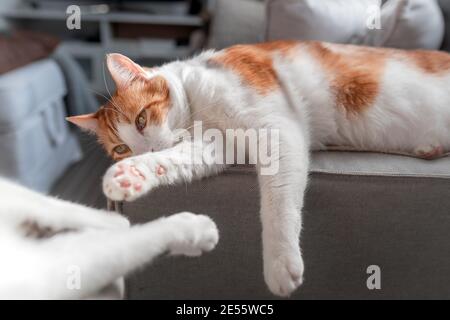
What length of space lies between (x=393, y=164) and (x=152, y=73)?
0.53m

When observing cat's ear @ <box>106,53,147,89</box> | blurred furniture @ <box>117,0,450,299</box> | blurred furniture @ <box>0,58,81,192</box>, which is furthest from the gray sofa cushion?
blurred furniture @ <box>0,58,81,192</box>

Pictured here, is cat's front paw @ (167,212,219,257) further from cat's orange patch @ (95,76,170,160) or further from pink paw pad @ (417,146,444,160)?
pink paw pad @ (417,146,444,160)

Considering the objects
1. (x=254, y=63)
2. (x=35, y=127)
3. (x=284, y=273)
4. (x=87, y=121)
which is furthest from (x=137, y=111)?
(x=35, y=127)

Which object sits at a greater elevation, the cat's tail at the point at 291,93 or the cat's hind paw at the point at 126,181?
the cat's tail at the point at 291,93

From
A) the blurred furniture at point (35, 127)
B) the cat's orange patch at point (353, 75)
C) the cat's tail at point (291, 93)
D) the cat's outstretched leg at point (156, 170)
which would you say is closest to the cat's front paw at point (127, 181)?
the cat's outstretched leg at point (156, 170)

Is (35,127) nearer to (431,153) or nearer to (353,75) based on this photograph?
(353,75)

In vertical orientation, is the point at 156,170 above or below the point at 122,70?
below

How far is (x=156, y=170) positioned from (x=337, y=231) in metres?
0.37

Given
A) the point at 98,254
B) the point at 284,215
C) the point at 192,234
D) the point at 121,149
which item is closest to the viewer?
the point at 98,254

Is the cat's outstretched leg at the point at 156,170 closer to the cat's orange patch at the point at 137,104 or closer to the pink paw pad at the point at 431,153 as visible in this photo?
the cat's orange patch at the point at 137,104

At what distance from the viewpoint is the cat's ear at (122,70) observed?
832 mm

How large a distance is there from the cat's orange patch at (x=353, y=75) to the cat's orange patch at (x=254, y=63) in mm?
107

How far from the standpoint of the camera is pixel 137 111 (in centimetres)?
87

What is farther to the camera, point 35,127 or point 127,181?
point 35,127
